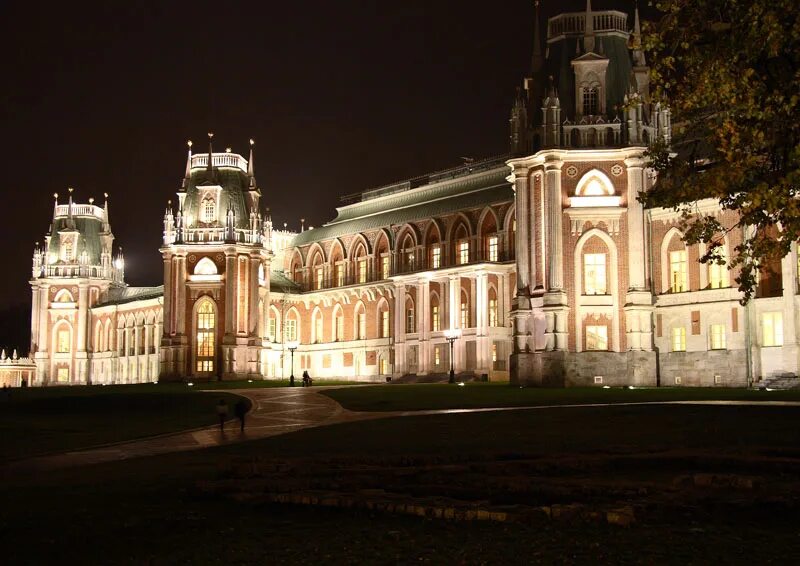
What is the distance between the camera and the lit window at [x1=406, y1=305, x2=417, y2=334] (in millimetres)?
83500

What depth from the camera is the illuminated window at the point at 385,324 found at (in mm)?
90750

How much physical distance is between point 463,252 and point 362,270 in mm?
15232

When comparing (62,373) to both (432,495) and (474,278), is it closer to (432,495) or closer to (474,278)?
(474,278)

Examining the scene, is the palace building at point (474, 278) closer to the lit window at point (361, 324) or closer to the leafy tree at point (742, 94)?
the lit window at point (361, 324)

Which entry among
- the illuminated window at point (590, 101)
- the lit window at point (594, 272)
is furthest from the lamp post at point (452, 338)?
the illuminated window at point (590, 101)

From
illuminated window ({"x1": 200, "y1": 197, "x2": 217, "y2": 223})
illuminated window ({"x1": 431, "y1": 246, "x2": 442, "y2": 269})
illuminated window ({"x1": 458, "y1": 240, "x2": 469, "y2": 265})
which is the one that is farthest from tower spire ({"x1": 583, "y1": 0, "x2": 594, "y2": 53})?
illuminated window ({"x1": 200, "y1": 197, "x2": 217, "y2": 223})

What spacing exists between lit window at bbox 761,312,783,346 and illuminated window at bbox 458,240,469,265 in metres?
34.9

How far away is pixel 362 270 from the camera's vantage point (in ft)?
316

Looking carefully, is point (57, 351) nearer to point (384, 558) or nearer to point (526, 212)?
point (526, 212)

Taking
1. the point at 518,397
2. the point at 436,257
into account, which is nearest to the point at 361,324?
the point at 436,257

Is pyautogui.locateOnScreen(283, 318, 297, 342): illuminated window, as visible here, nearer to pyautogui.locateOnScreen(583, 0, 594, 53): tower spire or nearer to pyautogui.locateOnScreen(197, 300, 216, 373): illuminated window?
pyautogui.locateOnScreen(197, 300, 216, 373): illuminated window

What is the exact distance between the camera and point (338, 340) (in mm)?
97000

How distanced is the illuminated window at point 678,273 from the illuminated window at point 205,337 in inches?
1830

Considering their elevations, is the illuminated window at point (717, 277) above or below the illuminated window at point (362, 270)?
below
